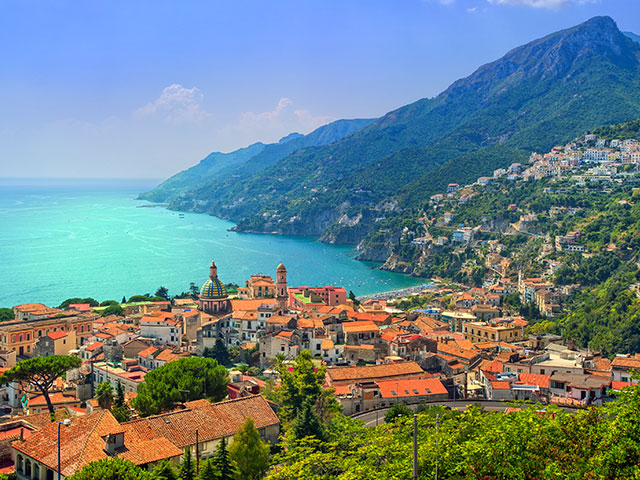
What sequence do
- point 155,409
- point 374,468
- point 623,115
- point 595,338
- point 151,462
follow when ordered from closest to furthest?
1. point 374,468
2. point 151,462
3. point 155,409
4. point 595,338
5. point 623,115

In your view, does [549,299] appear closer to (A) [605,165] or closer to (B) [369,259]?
(A) [605,165]

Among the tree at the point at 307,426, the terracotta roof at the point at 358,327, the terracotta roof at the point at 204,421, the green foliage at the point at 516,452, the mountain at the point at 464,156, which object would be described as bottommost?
the terracotta roof at the point at 358,327

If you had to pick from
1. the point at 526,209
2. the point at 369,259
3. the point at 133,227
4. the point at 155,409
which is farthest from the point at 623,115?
the point at 155,409

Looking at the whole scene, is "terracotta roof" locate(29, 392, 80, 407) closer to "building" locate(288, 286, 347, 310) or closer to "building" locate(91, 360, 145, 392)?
"building" locate(91, 360, 145, 392)

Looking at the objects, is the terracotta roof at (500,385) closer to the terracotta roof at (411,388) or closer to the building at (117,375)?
the terracotta roof at (411,388)

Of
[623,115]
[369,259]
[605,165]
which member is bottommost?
[369,259]

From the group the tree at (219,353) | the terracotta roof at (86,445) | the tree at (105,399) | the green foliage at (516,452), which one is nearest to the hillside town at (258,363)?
the terracotta roof at (86,445)

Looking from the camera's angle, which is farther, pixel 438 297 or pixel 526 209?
pixel 526 209

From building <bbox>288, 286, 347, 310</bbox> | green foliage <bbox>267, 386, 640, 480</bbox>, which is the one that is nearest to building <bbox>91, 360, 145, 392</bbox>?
green foliage <bbox>267, 386, 640, 480</bbox>
